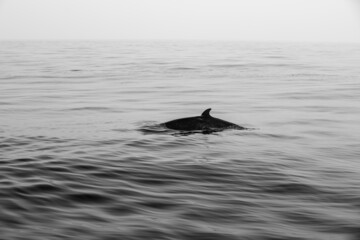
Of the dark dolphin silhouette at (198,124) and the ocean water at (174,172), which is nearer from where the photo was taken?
the ocean water at (174,172)

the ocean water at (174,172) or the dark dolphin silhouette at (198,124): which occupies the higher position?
the dark dolphin silhouette at (198,124)

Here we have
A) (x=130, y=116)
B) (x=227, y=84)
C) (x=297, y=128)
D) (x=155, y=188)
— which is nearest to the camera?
(x=155, y=188)

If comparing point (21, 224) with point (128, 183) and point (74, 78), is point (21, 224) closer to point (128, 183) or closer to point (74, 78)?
point (128, 183)

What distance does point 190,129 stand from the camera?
13883 mm

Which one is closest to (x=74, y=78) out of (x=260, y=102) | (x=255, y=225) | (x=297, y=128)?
(x=260, y=102)

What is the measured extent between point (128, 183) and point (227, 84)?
22.8 m

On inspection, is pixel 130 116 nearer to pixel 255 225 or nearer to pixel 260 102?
pixel 260 102

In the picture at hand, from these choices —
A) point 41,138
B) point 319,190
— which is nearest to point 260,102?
point 41,138

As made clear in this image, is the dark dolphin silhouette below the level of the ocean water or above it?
above

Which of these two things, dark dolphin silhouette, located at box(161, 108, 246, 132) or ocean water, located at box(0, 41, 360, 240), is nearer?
ocean water, located at box(0, 41, 360, 240)

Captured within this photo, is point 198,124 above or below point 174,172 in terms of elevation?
above

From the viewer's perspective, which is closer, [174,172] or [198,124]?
[174,172]

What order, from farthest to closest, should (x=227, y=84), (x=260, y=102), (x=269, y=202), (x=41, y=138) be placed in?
1. (x=227, y=84)
2. (x=260, y=102)
3. (x=41, y=138)
4. (x=269, y=202)

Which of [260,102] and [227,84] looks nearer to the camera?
[260,102]
